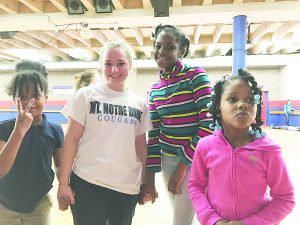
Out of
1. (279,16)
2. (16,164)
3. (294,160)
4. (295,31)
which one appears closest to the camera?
(16,164)

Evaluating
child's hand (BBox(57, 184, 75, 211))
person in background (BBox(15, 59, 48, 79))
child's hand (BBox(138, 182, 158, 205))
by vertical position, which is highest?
person in background (BBox(15, 59, 48, 79))

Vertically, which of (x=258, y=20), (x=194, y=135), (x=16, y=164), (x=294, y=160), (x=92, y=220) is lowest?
(x=294, y=160)

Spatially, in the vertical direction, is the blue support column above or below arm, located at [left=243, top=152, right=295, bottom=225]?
above

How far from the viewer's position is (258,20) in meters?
5.49

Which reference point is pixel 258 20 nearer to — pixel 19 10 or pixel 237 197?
pixel 19 10

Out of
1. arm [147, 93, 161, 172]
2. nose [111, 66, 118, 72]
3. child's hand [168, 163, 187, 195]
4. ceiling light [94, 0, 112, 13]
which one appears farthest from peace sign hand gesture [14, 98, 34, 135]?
ceiling light [94, 0, 112, 13]

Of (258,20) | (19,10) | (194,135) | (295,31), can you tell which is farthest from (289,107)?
(194,135)

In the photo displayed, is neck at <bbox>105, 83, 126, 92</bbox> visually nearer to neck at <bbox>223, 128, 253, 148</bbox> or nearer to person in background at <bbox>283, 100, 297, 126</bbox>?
neck at <bbox>223, 128, 253, 148</bbox>

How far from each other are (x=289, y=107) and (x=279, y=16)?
671cm

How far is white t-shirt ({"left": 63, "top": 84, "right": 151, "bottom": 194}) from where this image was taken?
1.37m

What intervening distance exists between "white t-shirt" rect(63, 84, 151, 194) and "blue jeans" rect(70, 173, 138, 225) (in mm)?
28

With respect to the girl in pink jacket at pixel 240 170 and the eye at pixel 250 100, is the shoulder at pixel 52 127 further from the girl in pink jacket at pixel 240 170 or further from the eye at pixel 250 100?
the eye at pixel 250 100

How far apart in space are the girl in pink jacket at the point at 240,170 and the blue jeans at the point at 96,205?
373 millimetres

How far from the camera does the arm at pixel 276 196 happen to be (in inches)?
43.3
